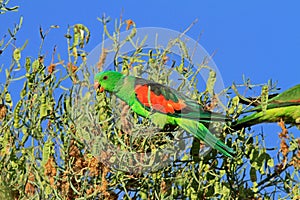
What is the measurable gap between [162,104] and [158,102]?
0.8 inches

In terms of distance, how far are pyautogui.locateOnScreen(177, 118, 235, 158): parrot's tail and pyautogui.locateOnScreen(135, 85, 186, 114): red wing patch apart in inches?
2.8

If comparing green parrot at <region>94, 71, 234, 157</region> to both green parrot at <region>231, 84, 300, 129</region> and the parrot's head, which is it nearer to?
the parrot's head

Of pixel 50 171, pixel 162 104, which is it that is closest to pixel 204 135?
pixel 162 104

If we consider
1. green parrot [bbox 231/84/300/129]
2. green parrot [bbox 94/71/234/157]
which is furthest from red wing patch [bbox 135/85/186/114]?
green parrot [bbox 231/84/300/129]

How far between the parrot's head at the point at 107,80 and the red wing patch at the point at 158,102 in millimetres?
135

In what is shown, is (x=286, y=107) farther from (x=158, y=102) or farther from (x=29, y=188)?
(x=29, y=188)

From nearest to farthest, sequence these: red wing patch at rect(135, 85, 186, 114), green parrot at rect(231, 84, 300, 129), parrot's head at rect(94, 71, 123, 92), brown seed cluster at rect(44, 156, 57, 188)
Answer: brown seed cluster at rect(44, 156, 57, 188)
parrot's head at rect(94, 71, 123, 92)
red wing patch at rect(135, 85, 186, 114)
green parrot at rect(231, 84, 300, 129)

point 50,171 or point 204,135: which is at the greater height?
point 204,135

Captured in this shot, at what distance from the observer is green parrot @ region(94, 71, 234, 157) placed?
236 centimetres

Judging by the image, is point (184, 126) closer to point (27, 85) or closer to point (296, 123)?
point (27, 85)

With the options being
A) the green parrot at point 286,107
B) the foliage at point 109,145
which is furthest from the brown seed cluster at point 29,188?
the green parrot at point 286,107

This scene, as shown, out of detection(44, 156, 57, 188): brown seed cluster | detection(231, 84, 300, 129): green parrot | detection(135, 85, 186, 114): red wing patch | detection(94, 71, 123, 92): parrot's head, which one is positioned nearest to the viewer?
detection(44, 156, 57, 188): brown seed cluster

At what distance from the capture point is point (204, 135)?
245 centimetres

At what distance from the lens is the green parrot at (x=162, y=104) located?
7.73 ft
